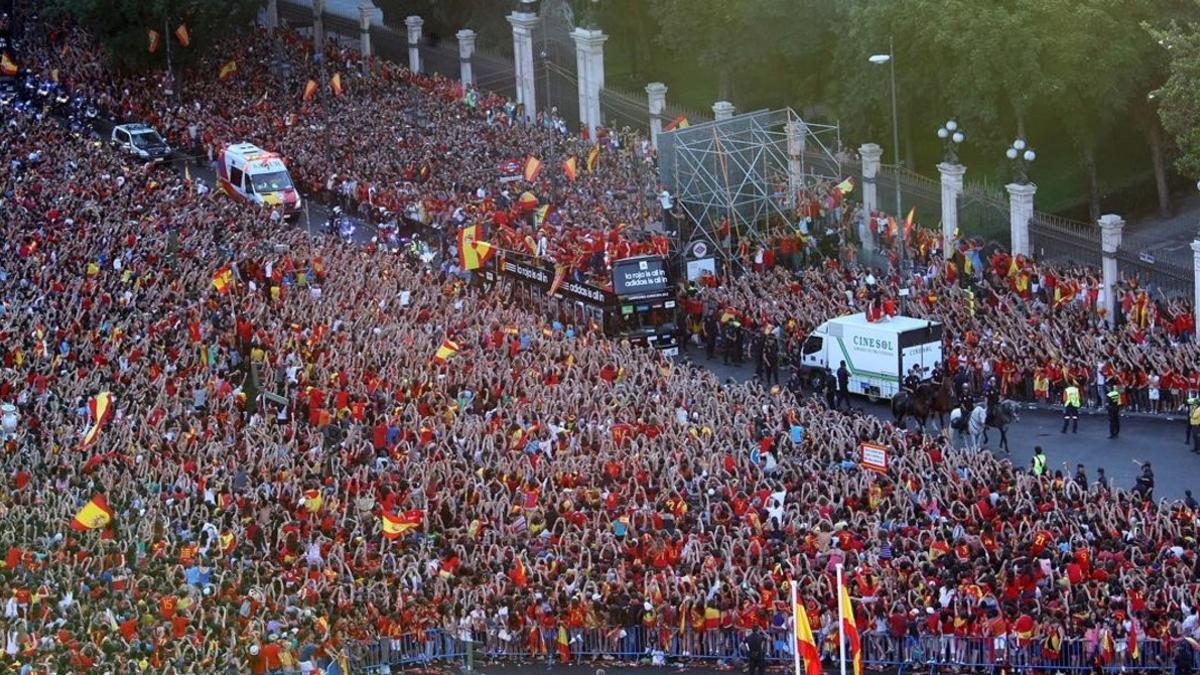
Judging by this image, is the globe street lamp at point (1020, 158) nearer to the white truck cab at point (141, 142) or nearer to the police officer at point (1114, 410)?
the police officer at point (1114, 410)

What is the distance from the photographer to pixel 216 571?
105ft

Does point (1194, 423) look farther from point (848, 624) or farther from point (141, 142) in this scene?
point (141, 142)

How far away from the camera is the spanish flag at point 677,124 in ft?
188

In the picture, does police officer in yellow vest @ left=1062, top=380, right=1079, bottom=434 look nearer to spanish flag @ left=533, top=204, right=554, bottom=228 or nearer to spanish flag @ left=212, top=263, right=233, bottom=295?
spanish flag @ left=533, top=204, right=554, bottom=228

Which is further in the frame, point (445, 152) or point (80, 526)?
point (445, 152)

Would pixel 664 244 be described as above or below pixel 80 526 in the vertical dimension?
above

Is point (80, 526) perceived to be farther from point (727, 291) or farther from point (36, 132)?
point (36, 132)

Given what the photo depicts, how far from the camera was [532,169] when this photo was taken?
185 feet

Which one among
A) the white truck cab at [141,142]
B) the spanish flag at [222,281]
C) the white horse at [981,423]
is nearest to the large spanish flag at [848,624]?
the white horse at [981,423]

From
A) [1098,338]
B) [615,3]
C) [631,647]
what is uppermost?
[615,3]

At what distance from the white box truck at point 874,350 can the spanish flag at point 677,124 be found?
39.8 ft

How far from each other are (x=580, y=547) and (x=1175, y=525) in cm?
840

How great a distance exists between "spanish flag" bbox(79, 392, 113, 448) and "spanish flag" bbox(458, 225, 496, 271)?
13.2 meters

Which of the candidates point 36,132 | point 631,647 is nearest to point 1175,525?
point 631,647
